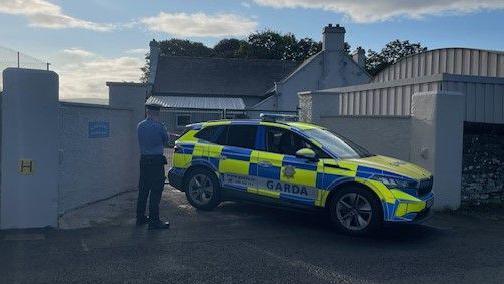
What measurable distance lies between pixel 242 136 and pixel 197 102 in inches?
1020

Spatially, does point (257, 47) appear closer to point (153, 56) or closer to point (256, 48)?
point (256, 48)

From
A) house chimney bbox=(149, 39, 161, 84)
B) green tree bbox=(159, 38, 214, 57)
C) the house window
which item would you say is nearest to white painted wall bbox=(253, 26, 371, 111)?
the house window

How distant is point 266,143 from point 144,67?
5874cm

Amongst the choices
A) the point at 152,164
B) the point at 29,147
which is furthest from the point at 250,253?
the point at 29,147

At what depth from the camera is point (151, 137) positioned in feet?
24.9

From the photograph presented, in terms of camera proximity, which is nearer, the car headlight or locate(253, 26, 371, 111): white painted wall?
the car headlight

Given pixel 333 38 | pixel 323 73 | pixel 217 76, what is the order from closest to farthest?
pixel 333 38, pixel 323 73, pixel 217 76

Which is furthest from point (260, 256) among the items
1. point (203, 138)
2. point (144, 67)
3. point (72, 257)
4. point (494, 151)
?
point (144, 67)

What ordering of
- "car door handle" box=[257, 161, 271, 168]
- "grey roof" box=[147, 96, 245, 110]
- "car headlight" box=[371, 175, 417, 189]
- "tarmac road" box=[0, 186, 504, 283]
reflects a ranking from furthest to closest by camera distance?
"grey roof" box=[147, 96, 245, 110]
"car door handle" box=[257, 161, 271, 168]
"car headlight" box=[371, 175, 417, 189]
"tarmac road" box=[0, 186, 504, 283]

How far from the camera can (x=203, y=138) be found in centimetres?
911

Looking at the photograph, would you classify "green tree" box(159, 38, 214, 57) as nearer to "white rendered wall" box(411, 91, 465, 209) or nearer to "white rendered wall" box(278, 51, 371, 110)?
"white rendered wall" box(278, 51, 371, 110)

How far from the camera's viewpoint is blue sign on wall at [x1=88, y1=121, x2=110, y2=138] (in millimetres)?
9491

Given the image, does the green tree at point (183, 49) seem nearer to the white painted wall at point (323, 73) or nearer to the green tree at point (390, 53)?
the green tree at point (390, 53)

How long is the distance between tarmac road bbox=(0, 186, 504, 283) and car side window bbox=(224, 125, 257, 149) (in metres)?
1.23
